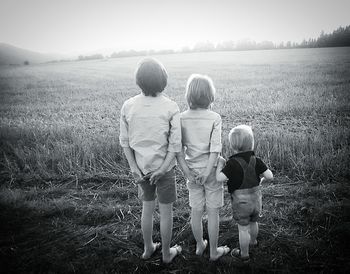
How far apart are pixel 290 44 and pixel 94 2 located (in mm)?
94997

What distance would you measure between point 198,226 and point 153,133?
37.0 inches

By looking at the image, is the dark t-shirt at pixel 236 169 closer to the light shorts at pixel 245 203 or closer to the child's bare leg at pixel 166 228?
the light shorts at pixel 245 203

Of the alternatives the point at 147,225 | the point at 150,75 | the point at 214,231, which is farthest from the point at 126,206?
the point at 150,75

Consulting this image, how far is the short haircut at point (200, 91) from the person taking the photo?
2.20 m

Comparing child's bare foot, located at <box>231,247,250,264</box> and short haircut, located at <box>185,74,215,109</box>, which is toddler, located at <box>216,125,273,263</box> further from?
short haircut, located at <box>185,74,215,109</box>

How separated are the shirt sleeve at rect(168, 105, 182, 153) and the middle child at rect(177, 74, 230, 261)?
0.11 m

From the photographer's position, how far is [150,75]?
7.00ft

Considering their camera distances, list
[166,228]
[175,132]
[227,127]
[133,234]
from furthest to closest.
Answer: [227,127]
[133,234]
[166,228]
[175,132]

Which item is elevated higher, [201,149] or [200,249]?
[201,149]

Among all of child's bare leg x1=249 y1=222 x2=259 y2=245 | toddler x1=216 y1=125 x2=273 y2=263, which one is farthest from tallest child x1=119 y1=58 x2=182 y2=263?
child's bare leg x1=249 y1=222 x2=259 y2=245

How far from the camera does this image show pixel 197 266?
250 centimetres

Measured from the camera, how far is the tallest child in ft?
7.13

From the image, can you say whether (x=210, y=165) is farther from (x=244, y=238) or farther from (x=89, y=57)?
(x=89, y=57)

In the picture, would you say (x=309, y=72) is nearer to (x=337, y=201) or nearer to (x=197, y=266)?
(x=337, y=201)
